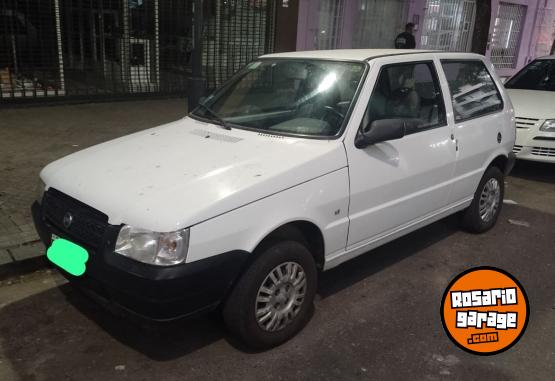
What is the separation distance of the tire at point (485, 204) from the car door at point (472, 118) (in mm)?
167

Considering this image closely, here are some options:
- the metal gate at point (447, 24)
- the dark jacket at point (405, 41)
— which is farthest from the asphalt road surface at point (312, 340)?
the metal gate at point (447, 24)

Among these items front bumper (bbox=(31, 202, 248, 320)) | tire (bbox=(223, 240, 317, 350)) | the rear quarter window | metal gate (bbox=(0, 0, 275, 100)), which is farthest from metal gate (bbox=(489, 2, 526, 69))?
front bumper (bbox=(31, 202, 248, 320))

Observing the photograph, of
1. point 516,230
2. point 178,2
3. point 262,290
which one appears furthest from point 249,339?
point 178,2

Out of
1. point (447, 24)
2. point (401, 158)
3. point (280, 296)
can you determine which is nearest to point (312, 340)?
point (280, 296)

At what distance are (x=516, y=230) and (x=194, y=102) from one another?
377cm

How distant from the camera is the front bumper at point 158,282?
2.56 meters

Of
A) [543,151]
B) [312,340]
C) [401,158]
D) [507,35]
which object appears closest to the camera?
[312,340]

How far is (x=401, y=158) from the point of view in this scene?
147 inches

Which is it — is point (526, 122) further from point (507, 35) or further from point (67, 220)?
point (507, 35)

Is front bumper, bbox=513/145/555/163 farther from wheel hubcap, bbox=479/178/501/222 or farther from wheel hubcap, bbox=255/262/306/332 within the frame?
wheel hubcap, bbox=255/262/306/332

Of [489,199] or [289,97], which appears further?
[489,199]

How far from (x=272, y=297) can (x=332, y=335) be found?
564mm

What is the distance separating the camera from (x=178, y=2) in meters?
11.1

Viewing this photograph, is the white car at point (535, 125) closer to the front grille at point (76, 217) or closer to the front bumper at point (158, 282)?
the front bumper at point (158, 282)
